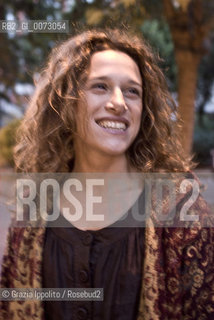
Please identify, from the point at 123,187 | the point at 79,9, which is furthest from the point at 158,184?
the point at 79,9

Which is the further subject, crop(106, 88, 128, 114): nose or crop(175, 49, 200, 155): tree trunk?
crop(175, 49, 200, 155): tree trunk

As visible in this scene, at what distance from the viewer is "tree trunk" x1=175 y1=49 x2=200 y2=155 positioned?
222cm

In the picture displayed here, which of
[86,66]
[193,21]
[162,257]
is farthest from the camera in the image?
[193,21]

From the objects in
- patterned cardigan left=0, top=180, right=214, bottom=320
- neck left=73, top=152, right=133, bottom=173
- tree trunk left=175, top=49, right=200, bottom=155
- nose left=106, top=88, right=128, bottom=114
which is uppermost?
tree trunk left=175, top=49, right=200, bottom=155

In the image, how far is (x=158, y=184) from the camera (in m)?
1.04

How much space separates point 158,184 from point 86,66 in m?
0.35

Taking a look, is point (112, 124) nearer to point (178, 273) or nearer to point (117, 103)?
point (117, 103)

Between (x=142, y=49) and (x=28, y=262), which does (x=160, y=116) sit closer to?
(x=142, y=49)

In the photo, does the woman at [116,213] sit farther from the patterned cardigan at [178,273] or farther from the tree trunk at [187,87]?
the tree trunk at [187,87]

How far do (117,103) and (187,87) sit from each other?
1.52 metres

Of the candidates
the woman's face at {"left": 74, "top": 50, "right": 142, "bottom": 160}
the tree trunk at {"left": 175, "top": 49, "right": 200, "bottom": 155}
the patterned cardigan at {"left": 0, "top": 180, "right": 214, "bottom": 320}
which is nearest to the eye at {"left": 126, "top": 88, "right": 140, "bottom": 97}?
the woman's face at {"left": 74, "top": 50, "right": 142, "bottom": 160}

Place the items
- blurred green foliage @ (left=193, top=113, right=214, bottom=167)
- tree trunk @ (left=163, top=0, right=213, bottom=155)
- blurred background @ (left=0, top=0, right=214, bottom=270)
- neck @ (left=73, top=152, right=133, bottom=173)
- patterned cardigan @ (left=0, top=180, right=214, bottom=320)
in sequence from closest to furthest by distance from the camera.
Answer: patterned cardigan @ (left=0, top=180, right=214, bottom=320) < neck @ (left=73, top=152, right=133, bottom=173) < blurred background @ (left=0, top=0, right=214, bottom=270) < tree trunk @ (left=163, top=0, right=213, bottom=155) < blurred green foliage @ (left=193, top=113, right=214, bottom=167)

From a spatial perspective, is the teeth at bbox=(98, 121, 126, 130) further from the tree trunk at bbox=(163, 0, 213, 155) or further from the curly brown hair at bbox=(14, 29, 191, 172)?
the tree trunk at bbox=(163, 0, 213, 155)

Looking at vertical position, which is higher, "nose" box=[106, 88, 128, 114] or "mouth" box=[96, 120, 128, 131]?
"nose" box=[106, 88, 128, 114]
